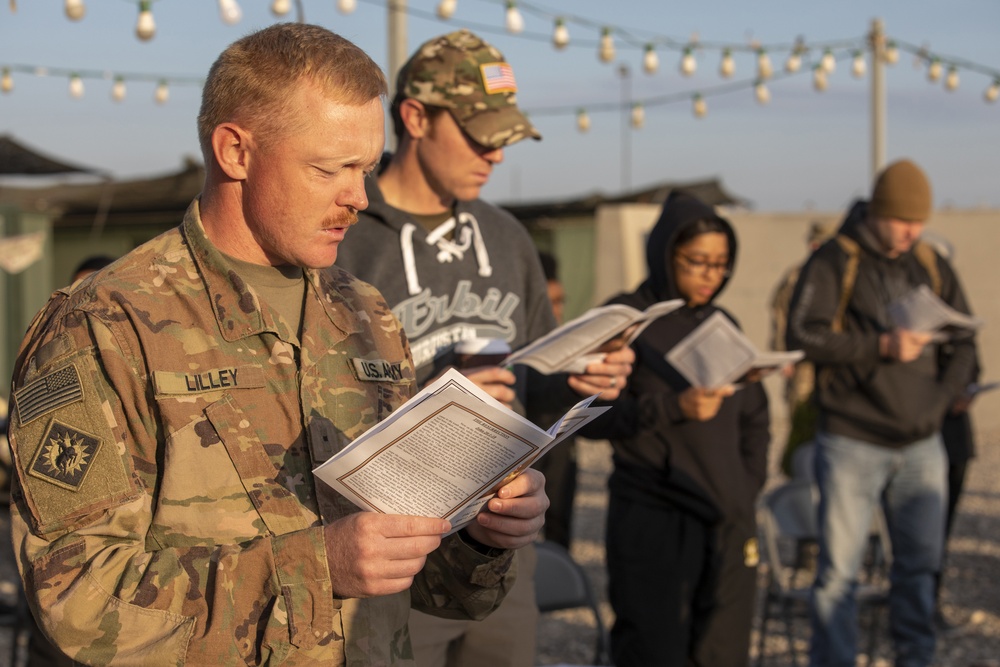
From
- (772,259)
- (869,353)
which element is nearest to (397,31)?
(869,353)

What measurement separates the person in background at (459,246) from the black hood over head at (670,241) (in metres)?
1.19

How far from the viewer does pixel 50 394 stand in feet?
5.03

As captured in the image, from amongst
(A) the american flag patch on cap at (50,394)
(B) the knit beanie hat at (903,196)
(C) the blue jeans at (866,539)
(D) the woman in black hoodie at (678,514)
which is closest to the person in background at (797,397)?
(B) the knit beanie hat at (903,196)

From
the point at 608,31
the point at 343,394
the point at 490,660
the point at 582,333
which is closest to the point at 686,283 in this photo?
the point at 582,333

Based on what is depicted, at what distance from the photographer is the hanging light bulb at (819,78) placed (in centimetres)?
1123

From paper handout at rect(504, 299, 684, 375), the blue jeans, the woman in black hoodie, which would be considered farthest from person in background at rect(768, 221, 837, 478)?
paper handout at rect(504, 299, 684, 375)

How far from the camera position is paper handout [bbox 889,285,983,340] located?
4.60 m

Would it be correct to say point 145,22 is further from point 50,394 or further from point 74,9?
point 50,394

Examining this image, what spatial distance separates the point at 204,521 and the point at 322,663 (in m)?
0.28

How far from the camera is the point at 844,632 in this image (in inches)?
183

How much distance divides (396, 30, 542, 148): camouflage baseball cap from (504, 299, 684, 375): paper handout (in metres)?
0.51

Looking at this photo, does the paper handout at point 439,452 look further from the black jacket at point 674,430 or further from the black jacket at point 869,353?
the black jacket at point 869,353

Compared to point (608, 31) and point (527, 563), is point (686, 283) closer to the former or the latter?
point (527, 563)

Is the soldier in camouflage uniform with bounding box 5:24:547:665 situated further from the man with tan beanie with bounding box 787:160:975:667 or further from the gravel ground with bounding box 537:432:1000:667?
the gravel ground with bounding box 537:432:1000:667
